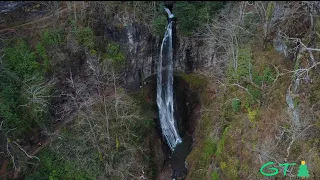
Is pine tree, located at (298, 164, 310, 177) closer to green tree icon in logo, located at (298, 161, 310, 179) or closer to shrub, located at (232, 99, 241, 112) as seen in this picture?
green tree icon in logo, located at (298, 161, 310, 179)

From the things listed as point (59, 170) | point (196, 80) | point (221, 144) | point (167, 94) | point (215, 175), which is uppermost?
point (196, 80)

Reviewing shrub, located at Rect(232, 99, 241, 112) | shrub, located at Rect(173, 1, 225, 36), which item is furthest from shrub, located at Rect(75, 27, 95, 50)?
shrub, located at Rect(232, 99, 241, 112)

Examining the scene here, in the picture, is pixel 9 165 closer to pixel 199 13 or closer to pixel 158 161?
pixel 158 161

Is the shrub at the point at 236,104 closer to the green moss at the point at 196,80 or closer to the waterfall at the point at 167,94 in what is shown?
the green moss at the point at 196,80

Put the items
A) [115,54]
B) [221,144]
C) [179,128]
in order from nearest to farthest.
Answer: [221,144], [115,54], [179,128]

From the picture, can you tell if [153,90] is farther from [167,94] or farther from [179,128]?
[179,128]

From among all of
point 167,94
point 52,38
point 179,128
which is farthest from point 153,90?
point 52,38

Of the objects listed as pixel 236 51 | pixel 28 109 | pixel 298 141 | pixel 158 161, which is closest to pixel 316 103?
pixel 298 141
